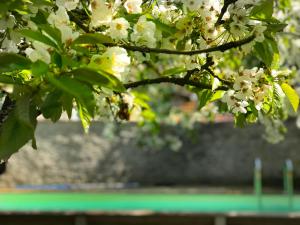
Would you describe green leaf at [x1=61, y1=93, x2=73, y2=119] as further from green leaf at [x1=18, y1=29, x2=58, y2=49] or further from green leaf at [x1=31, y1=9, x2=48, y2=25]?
green leaf at [x1=31, y1=9, x2=48, y2=25]

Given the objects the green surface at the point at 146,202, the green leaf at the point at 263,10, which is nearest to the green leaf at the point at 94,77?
the green leaf at the point at 263,10

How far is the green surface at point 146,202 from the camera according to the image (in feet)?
39.7

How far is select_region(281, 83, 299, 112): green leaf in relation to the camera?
1.68 metres

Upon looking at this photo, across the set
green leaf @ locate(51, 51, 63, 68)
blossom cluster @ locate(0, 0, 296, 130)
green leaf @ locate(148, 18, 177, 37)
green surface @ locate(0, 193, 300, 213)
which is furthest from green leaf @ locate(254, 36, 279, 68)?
green surface @ locate(0, 193, 300, 213)

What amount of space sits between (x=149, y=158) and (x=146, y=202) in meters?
2.18

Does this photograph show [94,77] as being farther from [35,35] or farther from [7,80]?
[7,80]

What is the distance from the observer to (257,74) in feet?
5.74

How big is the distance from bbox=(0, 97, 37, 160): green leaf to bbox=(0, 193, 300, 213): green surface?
35.4 ft

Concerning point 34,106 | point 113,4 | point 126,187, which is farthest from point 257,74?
point 126,187

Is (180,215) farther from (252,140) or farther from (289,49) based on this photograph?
(252,140)

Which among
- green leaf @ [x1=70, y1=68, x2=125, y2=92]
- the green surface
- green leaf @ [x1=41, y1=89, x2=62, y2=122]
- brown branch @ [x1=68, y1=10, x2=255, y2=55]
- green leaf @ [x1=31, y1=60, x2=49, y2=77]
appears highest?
brown branch @ [x1=68, y1=10, x2=255, y2=55]

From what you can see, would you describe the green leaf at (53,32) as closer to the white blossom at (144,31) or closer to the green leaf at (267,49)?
the white blossom at (144,31)

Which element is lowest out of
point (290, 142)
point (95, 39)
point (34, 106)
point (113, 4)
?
point (34, 106)

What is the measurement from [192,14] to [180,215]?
392 centimetres
